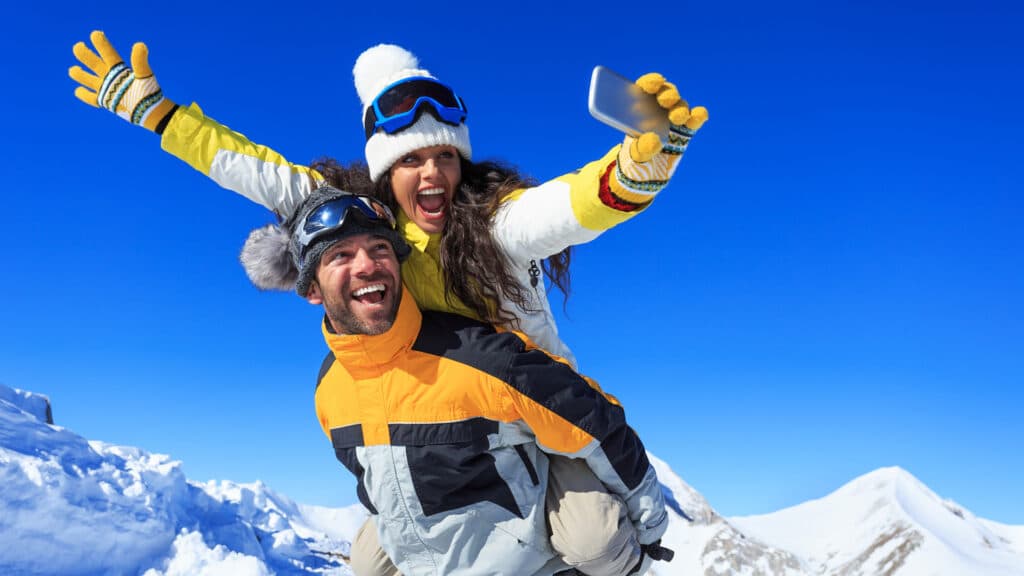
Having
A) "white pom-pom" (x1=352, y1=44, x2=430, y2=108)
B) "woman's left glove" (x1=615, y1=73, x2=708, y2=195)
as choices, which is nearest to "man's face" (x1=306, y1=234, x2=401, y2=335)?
"white pom-pom" (x1=352, y1=44, x2=430, y2=108)

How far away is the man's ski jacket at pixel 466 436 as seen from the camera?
2.59m

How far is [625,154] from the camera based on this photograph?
81.0 inches

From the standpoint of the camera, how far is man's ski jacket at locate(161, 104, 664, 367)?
2213 mm

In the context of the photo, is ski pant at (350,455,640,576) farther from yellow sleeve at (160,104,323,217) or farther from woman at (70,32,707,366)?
yellow sleeve at (160,104,323,217)

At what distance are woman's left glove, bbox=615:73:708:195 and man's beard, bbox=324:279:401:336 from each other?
41.0 inches

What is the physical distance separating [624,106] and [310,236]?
4.65ft

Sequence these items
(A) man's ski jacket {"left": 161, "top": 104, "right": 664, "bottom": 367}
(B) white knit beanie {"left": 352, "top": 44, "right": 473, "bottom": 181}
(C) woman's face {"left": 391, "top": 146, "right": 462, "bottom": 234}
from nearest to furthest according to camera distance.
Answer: (A) man's ski jacket {"left": 161, "top": 104, "right": 664, "bottom": 367} < (C) woman's face {"left": 391, "top": 146, "right": 462, "bottom": 234} < (B) white knit beanie {"left": 352, "top": 44, "right": 473, "bottom": 181}

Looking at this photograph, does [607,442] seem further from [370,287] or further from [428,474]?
[370,287]

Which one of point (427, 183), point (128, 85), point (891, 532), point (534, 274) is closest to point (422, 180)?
point (427, 183)

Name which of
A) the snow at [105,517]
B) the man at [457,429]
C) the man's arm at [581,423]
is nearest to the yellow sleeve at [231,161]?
the man at [457,429]

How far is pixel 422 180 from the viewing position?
294 centimetres

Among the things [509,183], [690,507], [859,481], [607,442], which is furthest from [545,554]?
[690,507]

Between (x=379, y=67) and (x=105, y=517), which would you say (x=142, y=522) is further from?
(x=379, y=67)

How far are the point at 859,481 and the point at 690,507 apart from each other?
14.0m
